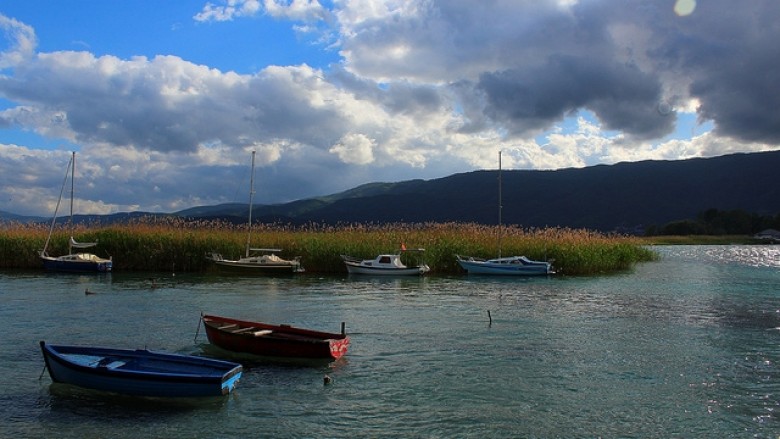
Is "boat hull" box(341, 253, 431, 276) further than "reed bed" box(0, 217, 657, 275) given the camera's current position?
No

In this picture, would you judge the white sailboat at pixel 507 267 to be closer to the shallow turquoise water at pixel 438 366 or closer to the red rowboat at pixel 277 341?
the shallow turquoise water at pixel 438 366

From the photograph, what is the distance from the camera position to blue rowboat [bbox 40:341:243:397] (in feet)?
45.3

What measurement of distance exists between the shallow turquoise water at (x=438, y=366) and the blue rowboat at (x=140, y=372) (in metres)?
0.39

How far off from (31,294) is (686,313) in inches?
1282

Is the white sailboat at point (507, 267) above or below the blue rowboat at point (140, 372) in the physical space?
above

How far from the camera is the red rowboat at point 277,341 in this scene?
17.4 meters

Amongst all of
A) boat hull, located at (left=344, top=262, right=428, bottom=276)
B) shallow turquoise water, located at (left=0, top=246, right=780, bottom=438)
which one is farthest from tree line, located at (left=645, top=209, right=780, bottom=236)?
shallow turquoise water, located at (left=0, top=246, right=780, bottom=438)

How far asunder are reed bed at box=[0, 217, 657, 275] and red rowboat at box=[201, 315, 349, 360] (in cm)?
2935

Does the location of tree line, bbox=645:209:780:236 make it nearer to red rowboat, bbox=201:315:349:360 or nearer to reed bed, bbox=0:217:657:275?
reed bed, bbox=0:217:657:275

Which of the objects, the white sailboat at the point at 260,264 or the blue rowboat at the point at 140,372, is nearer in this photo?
the blue rowboat at the point at 140,372

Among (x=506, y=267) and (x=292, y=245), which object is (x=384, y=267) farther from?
(x=506, y=267)

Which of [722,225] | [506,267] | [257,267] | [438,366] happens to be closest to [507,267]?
[506,267]

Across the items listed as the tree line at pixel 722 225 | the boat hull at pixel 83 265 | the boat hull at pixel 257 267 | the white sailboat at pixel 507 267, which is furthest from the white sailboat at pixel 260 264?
the tree line at pixel 722 225

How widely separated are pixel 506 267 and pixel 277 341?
3204 cm
